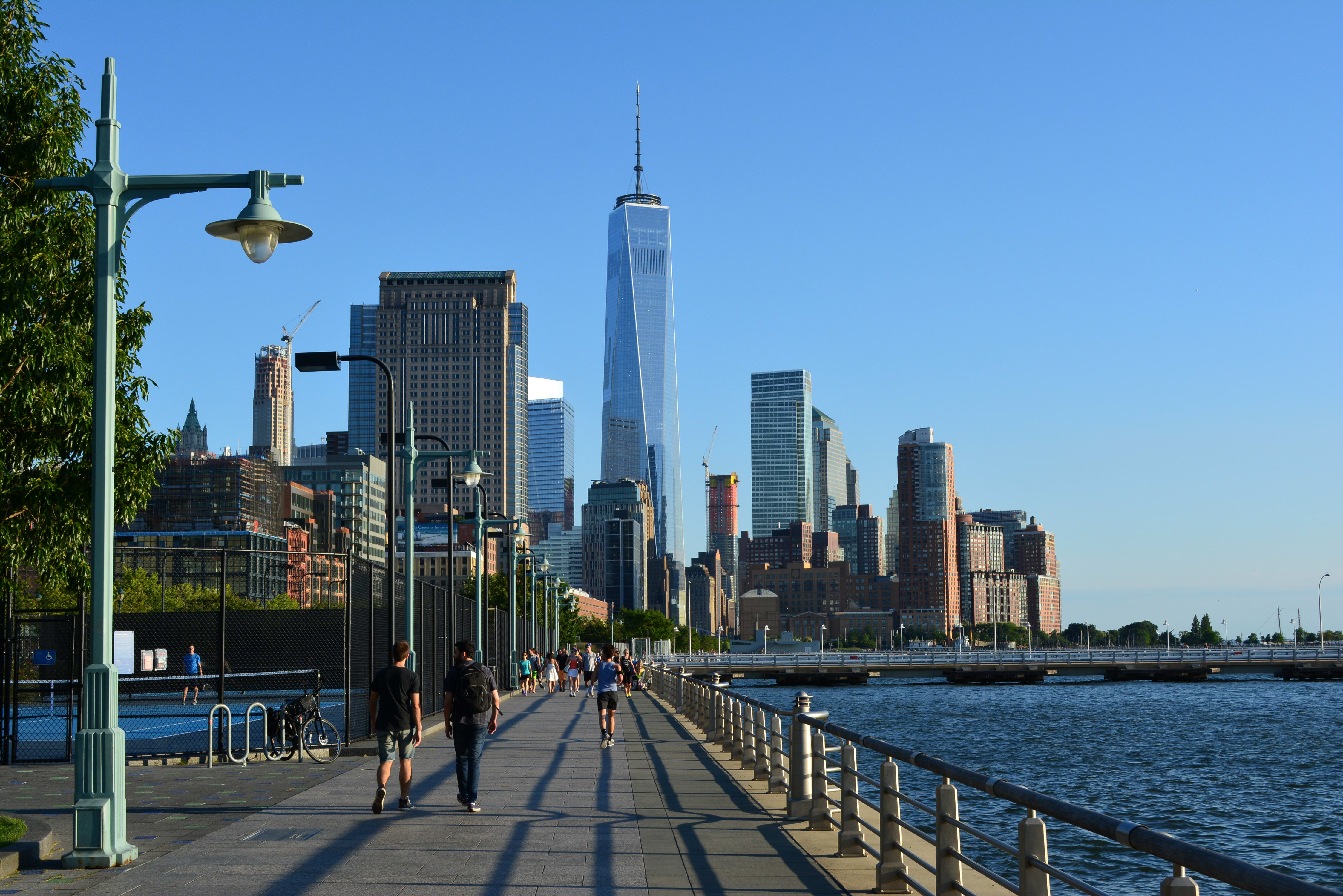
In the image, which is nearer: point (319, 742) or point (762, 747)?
point (762, 747)

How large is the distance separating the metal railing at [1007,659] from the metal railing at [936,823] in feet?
365

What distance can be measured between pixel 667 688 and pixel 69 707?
30.4m

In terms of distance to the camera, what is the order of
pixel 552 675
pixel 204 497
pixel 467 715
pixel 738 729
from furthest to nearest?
pixel 204 497 < pixel 552 675 < pixel 738 729 < pixel 467 715

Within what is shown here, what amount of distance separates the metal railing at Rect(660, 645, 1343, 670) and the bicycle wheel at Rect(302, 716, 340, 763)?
104 m

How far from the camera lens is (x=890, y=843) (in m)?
9.92

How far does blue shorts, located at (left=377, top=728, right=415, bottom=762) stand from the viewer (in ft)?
47.1

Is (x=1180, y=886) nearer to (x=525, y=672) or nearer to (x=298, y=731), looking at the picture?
(x=298, y=731)

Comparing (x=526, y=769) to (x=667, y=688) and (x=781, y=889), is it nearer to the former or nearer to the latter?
(x=781, y=889)

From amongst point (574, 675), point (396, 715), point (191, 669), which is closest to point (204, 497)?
point (574, 675)

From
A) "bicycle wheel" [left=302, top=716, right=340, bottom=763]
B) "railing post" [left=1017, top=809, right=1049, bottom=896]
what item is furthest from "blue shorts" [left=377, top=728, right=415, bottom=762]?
"railing post" [left=1017, top=809, right=1049, bottom=896]

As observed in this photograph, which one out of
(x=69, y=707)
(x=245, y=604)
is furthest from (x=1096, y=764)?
(x=245, y=604)

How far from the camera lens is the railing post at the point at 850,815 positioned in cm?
1139

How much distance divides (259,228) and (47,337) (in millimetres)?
4131

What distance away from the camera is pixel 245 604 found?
79.4m
